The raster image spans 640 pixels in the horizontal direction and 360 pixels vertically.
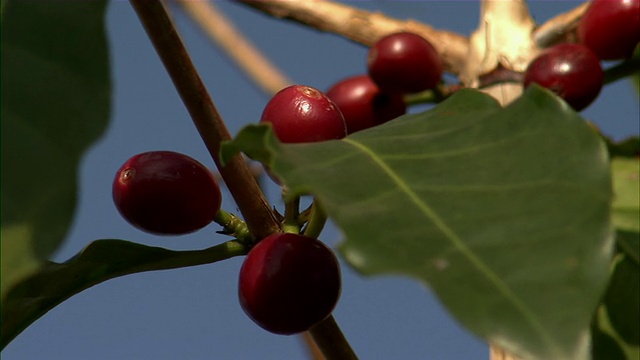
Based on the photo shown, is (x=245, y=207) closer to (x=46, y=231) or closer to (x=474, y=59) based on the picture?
(x=46, y=231)

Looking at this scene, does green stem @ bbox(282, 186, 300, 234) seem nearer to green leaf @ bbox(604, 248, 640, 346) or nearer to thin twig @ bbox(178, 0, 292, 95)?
green leaf @ bbox(604, 248, 640, 346)

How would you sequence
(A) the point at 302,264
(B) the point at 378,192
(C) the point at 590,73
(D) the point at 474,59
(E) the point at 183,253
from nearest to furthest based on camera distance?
(B) the point at 378,192
(A) the point at 302,264
(E) the point at 183,253
(C) the point at 590,73
(D) the point at 474,59

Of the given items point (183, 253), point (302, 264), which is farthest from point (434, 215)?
point (183, 253)

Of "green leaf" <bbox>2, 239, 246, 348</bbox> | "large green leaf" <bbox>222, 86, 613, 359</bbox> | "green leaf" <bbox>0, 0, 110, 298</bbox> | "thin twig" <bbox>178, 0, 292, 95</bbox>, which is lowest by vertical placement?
"thin twig" <bbox>178, 0, 292, 95</bbox>

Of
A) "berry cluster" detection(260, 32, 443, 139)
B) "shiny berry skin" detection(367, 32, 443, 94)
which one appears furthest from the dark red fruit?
"shiny berry skin" detection(367, 32, 443, 94)

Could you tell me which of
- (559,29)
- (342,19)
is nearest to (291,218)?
(559,29)

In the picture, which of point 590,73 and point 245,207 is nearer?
point 245,207
